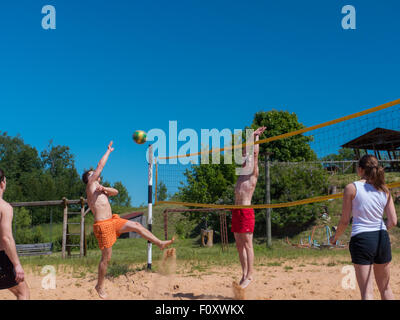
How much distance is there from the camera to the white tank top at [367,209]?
2.66 m

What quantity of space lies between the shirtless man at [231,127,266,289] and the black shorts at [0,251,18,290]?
98.7 inches

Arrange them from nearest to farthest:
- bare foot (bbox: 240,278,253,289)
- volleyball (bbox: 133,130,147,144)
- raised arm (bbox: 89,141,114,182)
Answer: raised arm (bbox: 89,141,114,182) < bare foot (bbox: 240,278,253,289) < volleyball (bbox: 133,130,147,144)

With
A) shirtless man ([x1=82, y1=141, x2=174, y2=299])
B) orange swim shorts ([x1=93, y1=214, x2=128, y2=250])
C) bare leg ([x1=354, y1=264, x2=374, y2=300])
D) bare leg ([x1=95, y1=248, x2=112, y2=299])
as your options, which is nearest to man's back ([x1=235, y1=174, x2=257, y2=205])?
shirtless man ([x1=82, y1=141, x2=174, y2=299])

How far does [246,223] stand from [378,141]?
18565 millimetres

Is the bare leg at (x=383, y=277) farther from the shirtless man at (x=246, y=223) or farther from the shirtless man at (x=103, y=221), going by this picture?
the shirtless man at (x=103, y=221)

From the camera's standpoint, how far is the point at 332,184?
16547 millimetres

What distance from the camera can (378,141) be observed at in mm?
20172

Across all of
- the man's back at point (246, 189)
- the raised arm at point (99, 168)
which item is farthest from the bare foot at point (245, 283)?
the raised arm at point (99, 168)

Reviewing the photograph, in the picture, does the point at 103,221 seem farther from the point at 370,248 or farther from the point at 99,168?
the point at 370,248

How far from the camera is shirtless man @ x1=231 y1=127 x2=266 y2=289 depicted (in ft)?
14.2

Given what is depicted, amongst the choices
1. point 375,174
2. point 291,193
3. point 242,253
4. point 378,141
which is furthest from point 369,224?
point 378,141

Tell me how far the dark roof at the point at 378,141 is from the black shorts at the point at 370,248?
1873 cm

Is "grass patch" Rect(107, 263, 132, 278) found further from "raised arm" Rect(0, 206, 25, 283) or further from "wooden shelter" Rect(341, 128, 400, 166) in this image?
"wooden shelter" Rect(341, 128, 400, 166)
